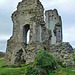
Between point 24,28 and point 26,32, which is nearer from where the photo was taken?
point 24,28

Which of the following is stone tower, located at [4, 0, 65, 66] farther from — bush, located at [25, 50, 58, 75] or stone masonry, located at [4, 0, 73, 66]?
bush, located at [25, 50, 58, 75]

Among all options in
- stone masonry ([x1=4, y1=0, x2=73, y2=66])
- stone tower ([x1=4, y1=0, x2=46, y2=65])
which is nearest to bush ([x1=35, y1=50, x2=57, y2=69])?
stone masonry ([x1=4, y1=0, x2=73, y2=66])

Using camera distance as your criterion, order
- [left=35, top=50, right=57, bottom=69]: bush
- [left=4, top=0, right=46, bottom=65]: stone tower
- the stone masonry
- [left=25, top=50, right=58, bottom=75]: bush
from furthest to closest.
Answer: [left=4, top=0, right=46, bottom=65]: stone tower, the stone masonry, [left=35, top=50, right=57, bottom=69]: bush, [left=25, top=50, right=58, bottom=75]: bush

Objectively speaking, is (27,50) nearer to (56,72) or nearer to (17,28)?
(17,28)

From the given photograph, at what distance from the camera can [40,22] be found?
17.5 meters

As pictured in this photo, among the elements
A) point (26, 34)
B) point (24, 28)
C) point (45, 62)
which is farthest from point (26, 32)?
point (45, 62)

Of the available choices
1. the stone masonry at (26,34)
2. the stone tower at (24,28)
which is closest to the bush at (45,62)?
the stone masonry at (26,34)

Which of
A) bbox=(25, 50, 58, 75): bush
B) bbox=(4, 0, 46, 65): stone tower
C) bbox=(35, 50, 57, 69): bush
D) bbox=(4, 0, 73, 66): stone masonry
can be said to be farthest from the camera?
bbox=(4, 0, 46, 65): stone tower

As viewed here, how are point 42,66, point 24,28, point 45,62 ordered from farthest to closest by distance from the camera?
point 24,28 → point 45,62 → point 42,66

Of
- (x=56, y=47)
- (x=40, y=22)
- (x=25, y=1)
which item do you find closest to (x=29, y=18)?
(x=40, y=22)

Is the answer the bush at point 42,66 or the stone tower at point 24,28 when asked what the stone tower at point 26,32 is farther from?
the bush at point 42,66

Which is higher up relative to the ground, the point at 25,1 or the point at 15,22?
the point at 25,1

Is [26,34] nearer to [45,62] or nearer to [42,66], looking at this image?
[45,62]

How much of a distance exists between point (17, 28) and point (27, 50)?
3.98 meters
